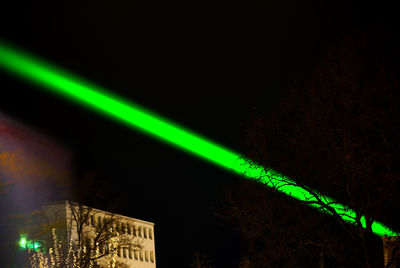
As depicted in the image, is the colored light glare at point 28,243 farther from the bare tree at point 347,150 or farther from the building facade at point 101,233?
the bare tree at point 347,150

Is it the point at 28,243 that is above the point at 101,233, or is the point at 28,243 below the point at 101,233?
above

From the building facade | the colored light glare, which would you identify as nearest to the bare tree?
the building facade

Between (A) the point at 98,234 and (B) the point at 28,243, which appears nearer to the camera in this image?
(A) the point at 98,234

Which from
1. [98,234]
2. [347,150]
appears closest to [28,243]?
[98,234]

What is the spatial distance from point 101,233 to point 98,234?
5.45 feet

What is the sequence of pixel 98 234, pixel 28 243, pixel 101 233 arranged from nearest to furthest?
pixel 98 234 < pixel 101 233 < pixel 28 243

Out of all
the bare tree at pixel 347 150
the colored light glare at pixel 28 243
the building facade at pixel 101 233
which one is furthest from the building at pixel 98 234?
the bare tree at pixel 347 150

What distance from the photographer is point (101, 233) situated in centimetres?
5988

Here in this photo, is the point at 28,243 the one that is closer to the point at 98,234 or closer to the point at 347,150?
the point at 98,234

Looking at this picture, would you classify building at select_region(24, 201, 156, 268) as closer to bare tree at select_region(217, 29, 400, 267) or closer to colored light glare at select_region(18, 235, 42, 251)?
colored light glare at select_region(18, 235, 42, 251)

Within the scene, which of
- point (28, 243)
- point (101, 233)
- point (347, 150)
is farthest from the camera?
point (28, 243)

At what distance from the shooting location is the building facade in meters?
58.5

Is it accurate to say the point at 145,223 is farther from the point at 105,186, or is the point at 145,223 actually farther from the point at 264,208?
the point at 264,208

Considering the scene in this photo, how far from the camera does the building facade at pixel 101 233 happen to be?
5853 cm
